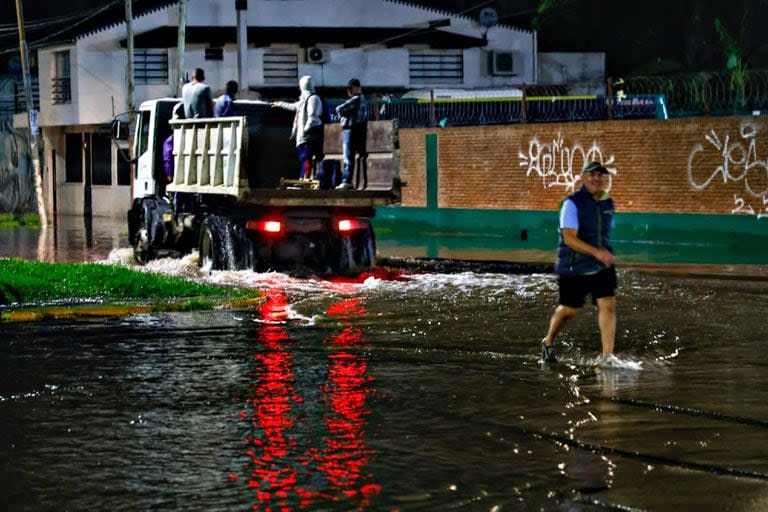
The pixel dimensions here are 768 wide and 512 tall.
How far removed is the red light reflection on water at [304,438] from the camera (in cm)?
779

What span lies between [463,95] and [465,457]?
103ft

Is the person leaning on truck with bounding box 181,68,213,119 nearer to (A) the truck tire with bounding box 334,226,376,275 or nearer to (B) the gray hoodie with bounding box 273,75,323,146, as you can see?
(B) the gray hoodie with bounding box 273,75,323,146

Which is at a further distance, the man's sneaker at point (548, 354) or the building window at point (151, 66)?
the building window at point (151, 66)

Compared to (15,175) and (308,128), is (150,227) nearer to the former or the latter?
(308,128)

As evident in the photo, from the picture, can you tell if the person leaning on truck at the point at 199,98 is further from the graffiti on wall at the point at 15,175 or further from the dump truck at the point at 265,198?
the graffiti on wall at the point at 15,175

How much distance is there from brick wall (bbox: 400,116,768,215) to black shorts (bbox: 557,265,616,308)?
50.8 ft

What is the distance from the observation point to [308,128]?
21094 millimetres

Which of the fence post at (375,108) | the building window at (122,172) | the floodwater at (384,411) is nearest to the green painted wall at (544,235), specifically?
the fence post at (375,108)

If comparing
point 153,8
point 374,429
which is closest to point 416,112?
point 153,8

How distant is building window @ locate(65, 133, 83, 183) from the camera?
165 ft

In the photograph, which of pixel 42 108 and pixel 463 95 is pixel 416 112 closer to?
pixel 463 95

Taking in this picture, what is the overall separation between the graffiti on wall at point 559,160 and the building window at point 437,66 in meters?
16.3

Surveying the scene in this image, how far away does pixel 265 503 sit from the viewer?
7.59 metres

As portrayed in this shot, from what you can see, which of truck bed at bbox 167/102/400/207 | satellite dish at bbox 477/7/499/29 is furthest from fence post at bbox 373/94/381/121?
truck bed at bbox 167/102/400/207
